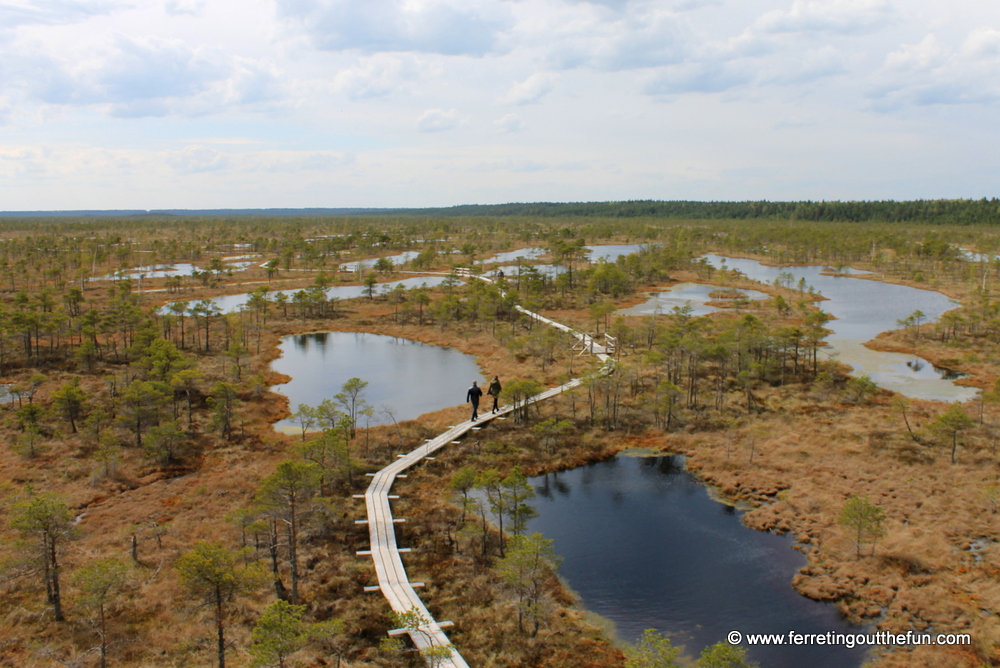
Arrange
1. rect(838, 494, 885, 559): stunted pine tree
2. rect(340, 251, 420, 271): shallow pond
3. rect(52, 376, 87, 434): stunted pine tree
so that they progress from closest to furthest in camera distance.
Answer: rect(838, 494, 885, 559): stunted pine tree, rect(52, 376, 87, 434): stunted pine tree, rect(340, 251, 420, 271): shallow pond

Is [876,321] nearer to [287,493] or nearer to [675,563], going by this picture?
[675,563]

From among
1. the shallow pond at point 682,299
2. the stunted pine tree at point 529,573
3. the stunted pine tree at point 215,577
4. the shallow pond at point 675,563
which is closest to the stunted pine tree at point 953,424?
the shallow pond at point 675,563

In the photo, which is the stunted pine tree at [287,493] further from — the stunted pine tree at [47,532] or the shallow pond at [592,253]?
the shallow pond at [592,253]

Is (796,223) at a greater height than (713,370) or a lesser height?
greater

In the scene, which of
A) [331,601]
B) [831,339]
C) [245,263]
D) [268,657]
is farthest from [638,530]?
[245,263]

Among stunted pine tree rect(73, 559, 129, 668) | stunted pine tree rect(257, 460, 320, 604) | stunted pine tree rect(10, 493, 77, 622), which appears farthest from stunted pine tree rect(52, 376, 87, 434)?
stunted pine tree rect(257, 460, 320, 604)

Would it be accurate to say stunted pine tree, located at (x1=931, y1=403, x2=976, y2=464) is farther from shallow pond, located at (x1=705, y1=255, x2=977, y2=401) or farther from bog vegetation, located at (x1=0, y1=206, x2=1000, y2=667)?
shallow pond, located at (x1=705, y1=255, x2=977, y2=401)

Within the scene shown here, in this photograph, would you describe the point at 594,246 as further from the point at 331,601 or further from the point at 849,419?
the point at 331,601
